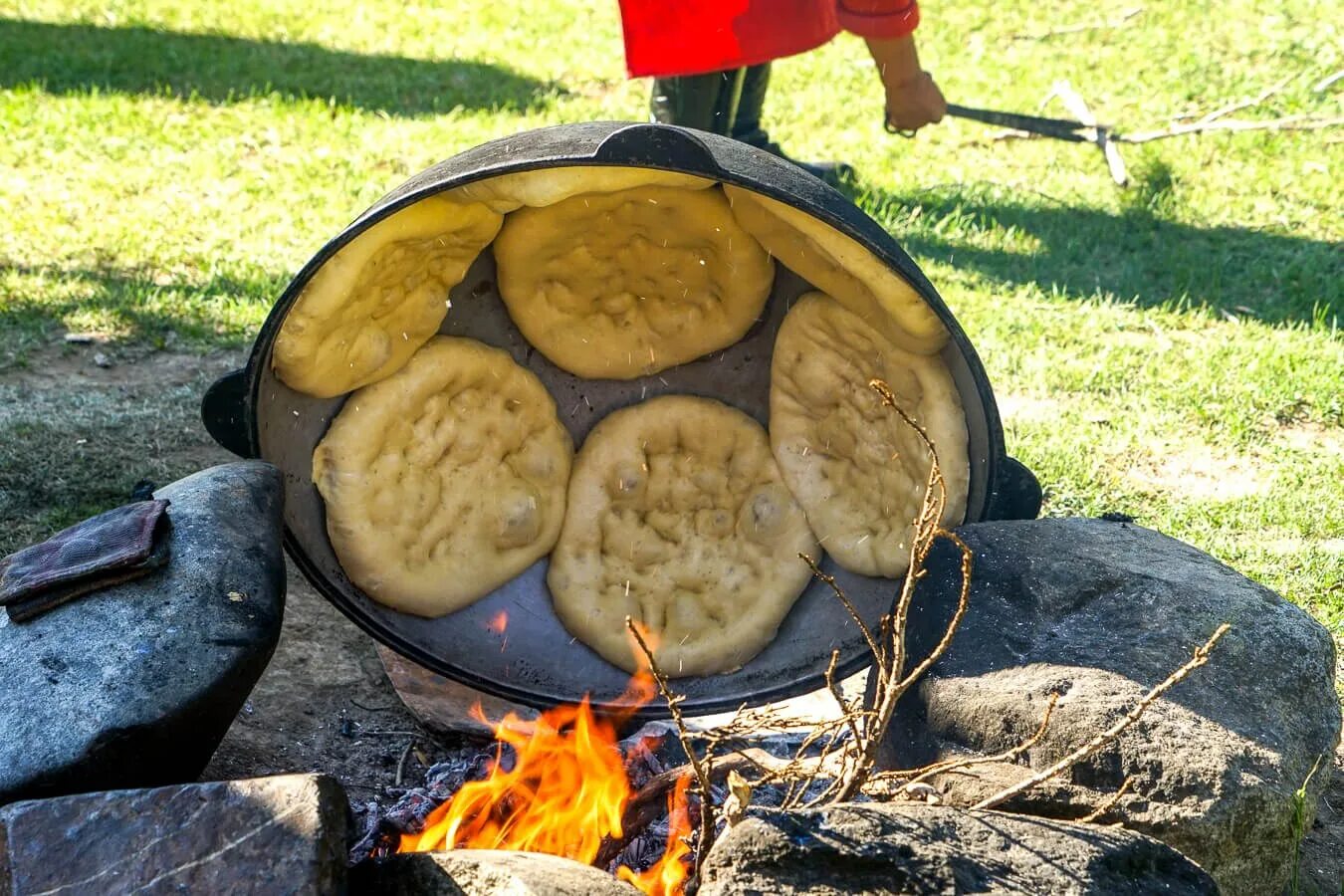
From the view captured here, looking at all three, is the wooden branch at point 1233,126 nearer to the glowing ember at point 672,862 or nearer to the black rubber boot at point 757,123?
the black rubber boot at point 757,123

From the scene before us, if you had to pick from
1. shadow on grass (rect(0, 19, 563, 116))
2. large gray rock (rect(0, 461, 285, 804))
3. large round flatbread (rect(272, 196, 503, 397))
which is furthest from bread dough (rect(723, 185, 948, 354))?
shadow on grass (rect(0, 19, 563, 116))

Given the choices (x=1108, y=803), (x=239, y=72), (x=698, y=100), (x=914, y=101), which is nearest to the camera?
(x=1108, y=803)

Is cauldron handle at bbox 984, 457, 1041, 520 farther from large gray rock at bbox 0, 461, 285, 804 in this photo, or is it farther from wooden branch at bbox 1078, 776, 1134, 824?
large gray rock at bbox 0, 461, 285, 804

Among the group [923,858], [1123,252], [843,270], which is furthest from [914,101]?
[923,858]

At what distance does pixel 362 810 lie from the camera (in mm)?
2820

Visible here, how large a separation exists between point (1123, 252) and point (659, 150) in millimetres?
4289

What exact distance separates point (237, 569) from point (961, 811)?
146 centimetres

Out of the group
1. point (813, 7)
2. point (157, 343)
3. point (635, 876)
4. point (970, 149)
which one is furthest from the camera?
point (970, 149)

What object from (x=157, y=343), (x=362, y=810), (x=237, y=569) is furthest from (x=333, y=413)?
(x=157, y=343)

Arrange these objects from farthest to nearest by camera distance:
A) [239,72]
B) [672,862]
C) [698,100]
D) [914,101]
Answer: [239,72], [698,100], [914,101], [672,862]

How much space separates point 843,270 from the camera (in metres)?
3.18

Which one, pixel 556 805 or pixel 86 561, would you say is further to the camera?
pixel 556 805

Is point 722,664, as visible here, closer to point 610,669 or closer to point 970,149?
point 610,669

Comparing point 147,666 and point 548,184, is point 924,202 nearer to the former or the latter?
point 548,184
